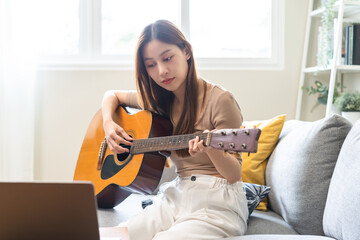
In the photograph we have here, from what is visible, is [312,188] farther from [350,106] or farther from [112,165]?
[350,106]

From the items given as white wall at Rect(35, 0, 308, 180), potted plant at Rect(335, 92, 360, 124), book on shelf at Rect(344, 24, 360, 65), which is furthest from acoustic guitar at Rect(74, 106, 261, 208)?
book on shelf at Rect(344, 24, 360, 65)

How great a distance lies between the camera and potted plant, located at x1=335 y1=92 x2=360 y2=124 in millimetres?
2420

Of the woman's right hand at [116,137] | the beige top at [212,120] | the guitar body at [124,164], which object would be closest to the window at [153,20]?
the guitar body at [124,164]

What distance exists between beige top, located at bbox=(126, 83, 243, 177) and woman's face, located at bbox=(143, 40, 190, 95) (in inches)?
5.1

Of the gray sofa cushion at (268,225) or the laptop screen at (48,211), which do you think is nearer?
the laptop screen at (48,211)

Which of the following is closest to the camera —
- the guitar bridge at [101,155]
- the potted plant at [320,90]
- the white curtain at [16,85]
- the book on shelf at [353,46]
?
the guitar bridge at [101,155]

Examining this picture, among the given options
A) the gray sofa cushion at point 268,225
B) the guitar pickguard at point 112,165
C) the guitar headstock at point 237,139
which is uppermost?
the guitar headstock at point 237,139

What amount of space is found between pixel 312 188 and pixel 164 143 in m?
0.51

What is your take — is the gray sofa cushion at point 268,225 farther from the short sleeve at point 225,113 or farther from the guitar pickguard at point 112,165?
the guitar pickguard at point 112,165

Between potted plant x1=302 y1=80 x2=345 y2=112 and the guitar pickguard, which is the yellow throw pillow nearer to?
the guitar pickguard

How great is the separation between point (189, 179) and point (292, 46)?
1827 mm

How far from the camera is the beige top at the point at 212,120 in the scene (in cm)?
137

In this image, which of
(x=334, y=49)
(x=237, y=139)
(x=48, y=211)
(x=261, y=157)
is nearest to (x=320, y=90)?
(x=334, y=49)

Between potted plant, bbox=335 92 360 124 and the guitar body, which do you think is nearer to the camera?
the guitar body
